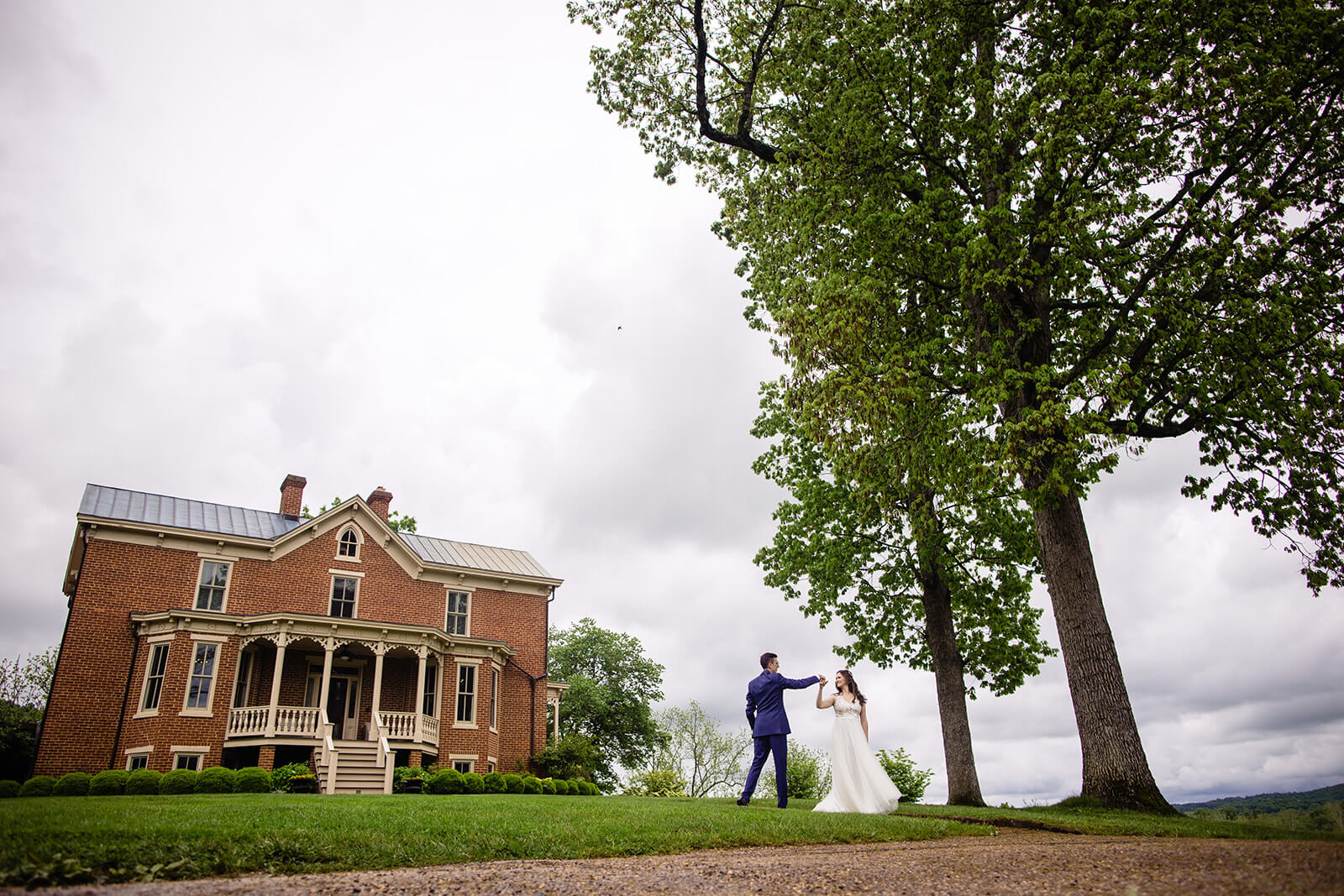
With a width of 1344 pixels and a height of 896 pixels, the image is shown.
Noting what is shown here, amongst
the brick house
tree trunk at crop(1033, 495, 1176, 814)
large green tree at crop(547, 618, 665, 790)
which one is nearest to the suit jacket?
tree trunk at crop(1033, 495, 1176, 814)

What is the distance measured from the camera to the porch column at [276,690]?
24016 mm

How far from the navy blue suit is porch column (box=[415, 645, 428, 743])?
17424 millimetres

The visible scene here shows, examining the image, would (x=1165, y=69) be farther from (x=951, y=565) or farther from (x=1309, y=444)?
(x=951, y=565)

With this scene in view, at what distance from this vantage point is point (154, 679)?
24.3 metres

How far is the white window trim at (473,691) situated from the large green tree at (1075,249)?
20715 millimetres

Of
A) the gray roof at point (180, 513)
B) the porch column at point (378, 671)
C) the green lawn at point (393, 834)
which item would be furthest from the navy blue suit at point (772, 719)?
the gray roof at point (180, 513)

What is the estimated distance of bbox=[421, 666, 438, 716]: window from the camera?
28500mm

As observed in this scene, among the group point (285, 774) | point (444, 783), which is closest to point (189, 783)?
point (285, 774)

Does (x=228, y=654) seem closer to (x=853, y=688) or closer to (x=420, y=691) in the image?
(x=420, y=691)

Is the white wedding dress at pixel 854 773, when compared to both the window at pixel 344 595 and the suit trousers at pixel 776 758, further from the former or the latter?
the window at pixel 344 595

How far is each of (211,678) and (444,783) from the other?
8758mm

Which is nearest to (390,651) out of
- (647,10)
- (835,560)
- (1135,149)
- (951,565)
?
(835,560)

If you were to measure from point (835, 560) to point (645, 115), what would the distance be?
10533mm

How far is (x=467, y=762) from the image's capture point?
91.6 ft
